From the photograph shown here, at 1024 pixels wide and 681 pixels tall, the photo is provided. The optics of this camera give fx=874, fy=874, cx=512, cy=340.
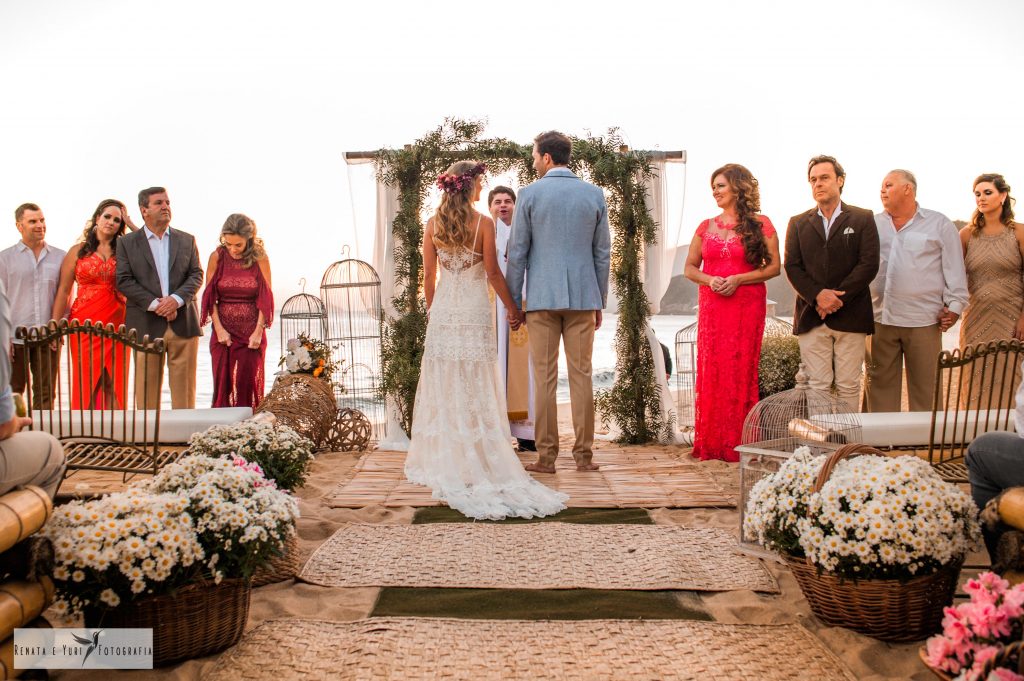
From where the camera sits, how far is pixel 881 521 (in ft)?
9.77

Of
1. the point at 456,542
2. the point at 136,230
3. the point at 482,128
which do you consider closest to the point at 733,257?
the point at 482,128

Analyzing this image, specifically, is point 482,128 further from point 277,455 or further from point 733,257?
point 277,455

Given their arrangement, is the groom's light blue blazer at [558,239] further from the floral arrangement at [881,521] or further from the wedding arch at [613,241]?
the floral arrangement at [881,521]

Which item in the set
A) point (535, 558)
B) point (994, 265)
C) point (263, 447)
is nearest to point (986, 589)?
point (535, 558)

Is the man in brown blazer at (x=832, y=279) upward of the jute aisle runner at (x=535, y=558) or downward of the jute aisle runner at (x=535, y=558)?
upward

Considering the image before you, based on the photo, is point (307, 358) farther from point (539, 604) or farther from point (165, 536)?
point (165, 536)

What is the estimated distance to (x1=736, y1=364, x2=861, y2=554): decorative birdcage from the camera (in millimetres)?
4148

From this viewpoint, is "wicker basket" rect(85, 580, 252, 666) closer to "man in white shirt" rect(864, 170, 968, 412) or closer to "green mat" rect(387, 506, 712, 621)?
"green mat" rect(387, 506, 712, 621)

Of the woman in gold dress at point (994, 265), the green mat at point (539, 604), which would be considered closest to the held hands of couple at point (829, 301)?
the woman in gold dress at point (994, 265)

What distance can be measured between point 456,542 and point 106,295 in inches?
164

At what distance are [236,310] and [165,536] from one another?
15.9 feet

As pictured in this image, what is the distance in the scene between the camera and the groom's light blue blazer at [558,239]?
234 inches

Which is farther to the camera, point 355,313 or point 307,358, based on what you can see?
point 355,313

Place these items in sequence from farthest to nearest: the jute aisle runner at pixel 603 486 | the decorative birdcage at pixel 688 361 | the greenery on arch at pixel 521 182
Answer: the decorative birdcage at pixel 688 361, the greenery on arch at pixel 521 182, the jute aisle runner at pixel 603 486
